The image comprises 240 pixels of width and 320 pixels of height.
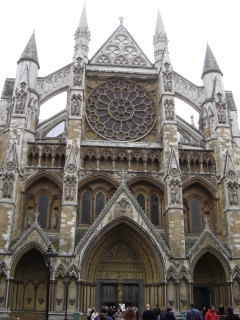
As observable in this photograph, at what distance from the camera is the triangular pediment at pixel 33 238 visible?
21634mm

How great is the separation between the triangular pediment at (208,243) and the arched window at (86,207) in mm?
7002

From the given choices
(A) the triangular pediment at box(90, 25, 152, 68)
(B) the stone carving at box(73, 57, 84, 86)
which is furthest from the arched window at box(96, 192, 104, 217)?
(A) the triangular pediment at box(90, 25, 152, 68)

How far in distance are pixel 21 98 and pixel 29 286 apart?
12504 mm

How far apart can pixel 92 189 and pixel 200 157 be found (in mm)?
7824

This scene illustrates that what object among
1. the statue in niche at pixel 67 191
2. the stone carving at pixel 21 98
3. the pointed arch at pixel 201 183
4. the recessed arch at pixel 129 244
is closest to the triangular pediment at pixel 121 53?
the stone carving at pixel 21 98

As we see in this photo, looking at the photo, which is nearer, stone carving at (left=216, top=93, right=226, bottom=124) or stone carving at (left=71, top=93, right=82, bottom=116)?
stone carving at (left=71, top=93, right=82, bottom=116)

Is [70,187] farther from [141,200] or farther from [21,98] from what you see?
[21,98]

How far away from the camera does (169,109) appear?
26500 mm

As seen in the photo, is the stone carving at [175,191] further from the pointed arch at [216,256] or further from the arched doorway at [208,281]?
the arched doorway at [208,281]

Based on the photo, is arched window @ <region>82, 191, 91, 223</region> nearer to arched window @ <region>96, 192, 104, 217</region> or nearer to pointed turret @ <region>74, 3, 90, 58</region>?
arched window @ <region>96, 192, 104, 217</region>

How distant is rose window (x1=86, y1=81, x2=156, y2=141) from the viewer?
27312mm

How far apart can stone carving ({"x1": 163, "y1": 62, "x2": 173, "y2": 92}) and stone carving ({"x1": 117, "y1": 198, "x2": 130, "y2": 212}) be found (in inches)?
367

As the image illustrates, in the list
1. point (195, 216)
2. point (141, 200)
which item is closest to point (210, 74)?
point (195, 216)

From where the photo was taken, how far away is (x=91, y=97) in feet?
92.7
